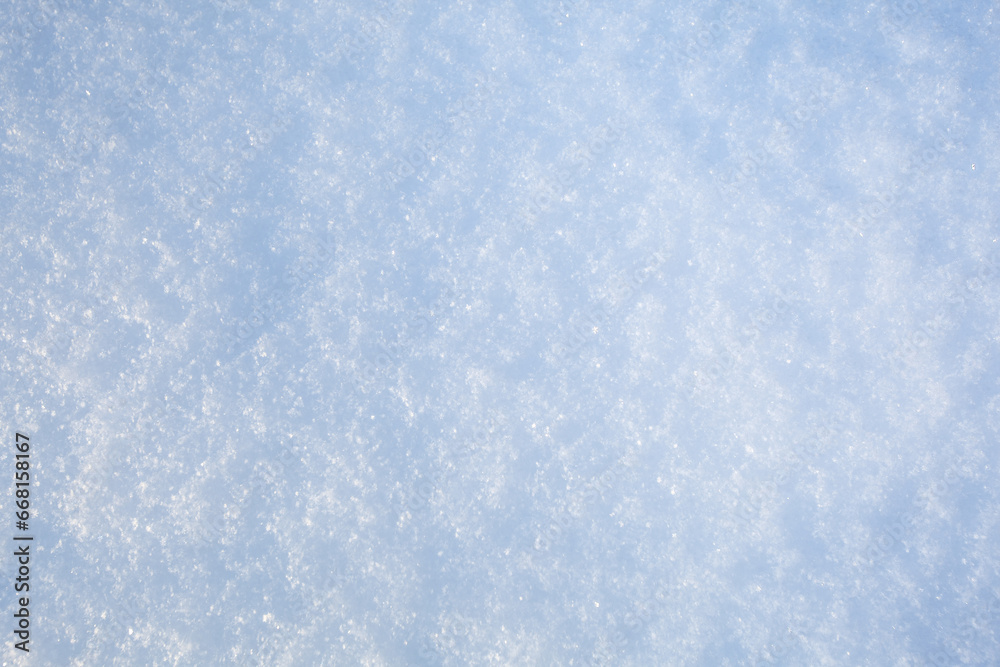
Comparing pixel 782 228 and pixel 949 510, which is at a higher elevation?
pixel 782 228

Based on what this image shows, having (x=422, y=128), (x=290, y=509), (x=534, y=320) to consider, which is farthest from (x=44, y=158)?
(x=534, y=320)

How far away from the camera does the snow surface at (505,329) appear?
65.6 inches

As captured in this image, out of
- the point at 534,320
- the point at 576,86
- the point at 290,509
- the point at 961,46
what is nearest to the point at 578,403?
the point at 534,320

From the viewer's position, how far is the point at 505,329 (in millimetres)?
1776

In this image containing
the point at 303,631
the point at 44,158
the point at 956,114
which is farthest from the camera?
the point at 956,114

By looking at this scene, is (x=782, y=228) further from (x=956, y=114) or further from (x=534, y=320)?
(x=534, y=320)

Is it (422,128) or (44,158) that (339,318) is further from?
(44,158)

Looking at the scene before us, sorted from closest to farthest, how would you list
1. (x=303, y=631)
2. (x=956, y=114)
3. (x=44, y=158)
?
(x=303, y=631) < (x=44, y=158) < (x=956, y=114)

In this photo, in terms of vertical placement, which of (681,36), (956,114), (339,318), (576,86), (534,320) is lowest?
(339,318)

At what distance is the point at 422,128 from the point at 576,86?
1.87 ft

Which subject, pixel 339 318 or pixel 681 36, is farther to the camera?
pixel 681 36

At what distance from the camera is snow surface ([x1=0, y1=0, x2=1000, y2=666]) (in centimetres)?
167

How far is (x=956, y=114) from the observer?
1.86 meters

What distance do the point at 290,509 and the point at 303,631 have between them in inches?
14.8
